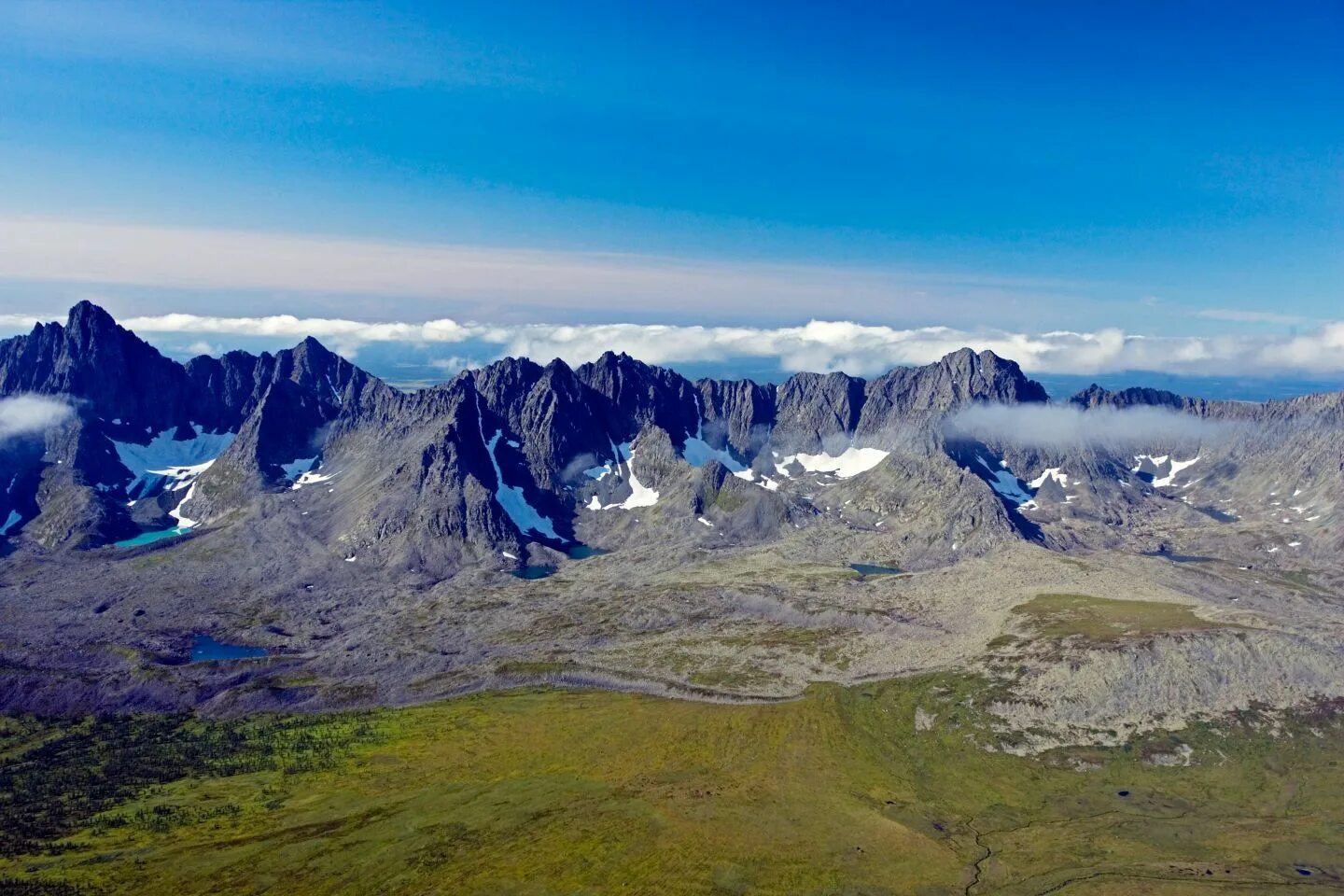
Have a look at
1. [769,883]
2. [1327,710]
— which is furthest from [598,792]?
[1327,710]

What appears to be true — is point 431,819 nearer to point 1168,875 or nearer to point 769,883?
point 769,883

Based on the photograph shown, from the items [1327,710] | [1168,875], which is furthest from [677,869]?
[1327,710]

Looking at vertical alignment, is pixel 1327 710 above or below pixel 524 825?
above

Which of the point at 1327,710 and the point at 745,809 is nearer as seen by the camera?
the point at 745,809

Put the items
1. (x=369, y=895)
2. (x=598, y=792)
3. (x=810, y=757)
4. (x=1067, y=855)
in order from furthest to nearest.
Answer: (x=810, y=757), (x=598, y=792), (x=1067, y=855), (x=369, y=895)

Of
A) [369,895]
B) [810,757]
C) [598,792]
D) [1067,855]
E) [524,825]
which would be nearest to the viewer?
[369,895]

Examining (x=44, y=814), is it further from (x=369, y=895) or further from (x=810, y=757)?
(x=810, y=757)
